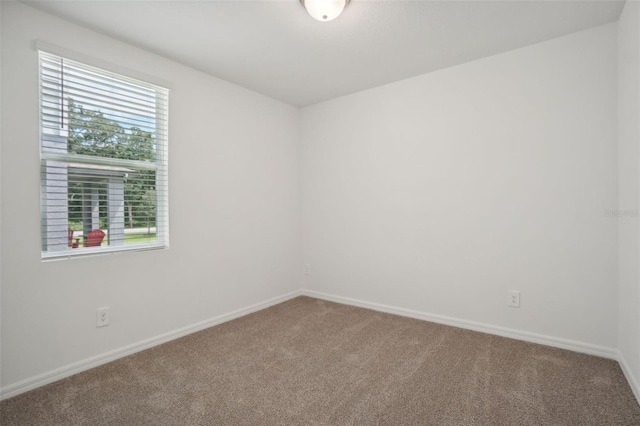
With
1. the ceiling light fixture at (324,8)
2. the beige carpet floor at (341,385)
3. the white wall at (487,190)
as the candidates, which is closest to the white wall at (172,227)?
the beige carpet floor at (341,385)

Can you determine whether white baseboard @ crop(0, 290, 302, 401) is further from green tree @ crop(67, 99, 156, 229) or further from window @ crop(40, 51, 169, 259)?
green tree @ crop(67, 99, 156, 229)

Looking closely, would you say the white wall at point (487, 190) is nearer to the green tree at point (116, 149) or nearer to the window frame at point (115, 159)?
the window frame at point (115, 159)

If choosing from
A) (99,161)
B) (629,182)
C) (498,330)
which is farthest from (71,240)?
(629,182)

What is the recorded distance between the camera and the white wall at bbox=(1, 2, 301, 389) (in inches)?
75.3

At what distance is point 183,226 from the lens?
280cm

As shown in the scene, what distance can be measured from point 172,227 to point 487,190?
2.74 m

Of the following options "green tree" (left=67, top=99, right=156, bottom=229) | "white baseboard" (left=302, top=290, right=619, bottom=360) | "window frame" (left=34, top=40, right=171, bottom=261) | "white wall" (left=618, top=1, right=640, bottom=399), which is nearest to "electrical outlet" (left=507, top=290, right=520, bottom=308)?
"white baseboard" (left=302, top=290, right=619, bottom=360)

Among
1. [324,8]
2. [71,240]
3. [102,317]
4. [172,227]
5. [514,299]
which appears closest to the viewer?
[324,8]

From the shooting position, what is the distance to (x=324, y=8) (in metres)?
1.90

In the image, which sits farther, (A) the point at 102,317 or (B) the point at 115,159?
(B) the point at 115,159

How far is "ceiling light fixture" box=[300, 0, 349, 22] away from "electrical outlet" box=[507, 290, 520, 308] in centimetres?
250

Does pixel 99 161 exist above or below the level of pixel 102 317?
above

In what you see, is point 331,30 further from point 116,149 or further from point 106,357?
point 106,357

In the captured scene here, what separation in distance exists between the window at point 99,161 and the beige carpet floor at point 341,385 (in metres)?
0.91
